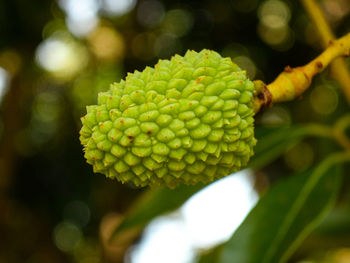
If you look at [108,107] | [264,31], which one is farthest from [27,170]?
[108,107]

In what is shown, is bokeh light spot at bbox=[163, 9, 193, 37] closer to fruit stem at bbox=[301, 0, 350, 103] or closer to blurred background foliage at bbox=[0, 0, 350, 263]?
blurred background foliage at bbox=[0, 0, 350, 263]

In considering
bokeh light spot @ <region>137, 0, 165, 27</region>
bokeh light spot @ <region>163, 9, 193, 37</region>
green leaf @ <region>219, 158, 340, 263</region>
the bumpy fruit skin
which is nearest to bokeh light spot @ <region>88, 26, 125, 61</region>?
bokeh light spot @ <region>137, 0, 165, 27</region>

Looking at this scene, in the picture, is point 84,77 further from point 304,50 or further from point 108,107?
point 108,107

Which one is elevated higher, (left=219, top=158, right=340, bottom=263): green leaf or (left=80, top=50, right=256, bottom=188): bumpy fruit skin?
(left=80, top=50, right=256, bottom=188): bumpy fruit skin

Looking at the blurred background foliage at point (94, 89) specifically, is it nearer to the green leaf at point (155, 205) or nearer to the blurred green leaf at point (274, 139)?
the blurred green leaf at point (274, 139)

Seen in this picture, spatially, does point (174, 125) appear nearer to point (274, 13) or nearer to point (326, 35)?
point (326, 35)

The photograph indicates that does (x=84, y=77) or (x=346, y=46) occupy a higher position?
(x=84, y=77)
